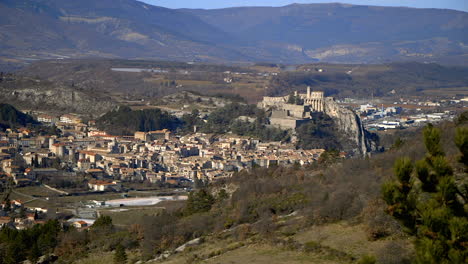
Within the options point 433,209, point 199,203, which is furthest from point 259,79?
point 433,209

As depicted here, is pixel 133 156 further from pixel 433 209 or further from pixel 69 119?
pixel 433 209

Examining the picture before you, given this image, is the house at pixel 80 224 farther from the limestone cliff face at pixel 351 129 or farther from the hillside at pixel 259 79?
the hillside at pixel 259 79

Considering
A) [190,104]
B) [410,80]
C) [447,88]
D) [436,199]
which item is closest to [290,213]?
[436,199]

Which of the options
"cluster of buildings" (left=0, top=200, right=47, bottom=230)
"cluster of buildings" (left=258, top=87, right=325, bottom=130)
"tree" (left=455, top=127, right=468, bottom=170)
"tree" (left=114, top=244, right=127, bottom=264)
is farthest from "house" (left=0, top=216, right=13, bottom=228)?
"cluster of buildings" (left=258, top=87, right=325, bottom=130)

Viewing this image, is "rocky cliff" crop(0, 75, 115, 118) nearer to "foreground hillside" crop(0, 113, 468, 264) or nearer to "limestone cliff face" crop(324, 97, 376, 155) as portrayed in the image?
"limestone cliff face" crop(324, 97, 376, 155)

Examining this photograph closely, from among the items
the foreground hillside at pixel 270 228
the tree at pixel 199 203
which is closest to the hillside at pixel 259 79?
the tree at pixel 199 203

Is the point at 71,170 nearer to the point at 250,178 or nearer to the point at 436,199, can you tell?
the point at 250,178
